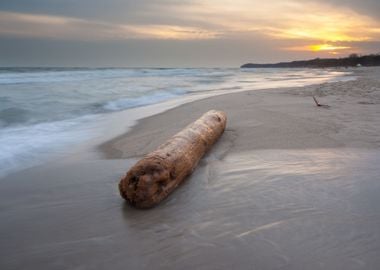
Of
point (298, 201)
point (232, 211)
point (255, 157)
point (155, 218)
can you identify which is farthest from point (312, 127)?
point (155, 218)

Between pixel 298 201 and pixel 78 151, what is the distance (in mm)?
3400

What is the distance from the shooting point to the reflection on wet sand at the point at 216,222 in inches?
78.8

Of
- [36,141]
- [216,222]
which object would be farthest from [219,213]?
[36,141]

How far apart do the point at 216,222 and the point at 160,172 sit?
0.69 m

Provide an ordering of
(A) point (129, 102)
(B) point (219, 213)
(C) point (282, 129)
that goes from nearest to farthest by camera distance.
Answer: (B) point (219, 213) < (C) point (282, 129) < (A) point (129, 102)

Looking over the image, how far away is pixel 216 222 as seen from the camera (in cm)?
242

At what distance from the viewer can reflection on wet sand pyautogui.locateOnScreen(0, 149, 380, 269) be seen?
2002mm

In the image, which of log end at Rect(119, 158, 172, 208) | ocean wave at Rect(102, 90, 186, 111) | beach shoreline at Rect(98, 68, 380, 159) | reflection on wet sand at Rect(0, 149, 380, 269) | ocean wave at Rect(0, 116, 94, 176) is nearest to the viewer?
reflection on wet sand at Rect(0, 149, 380, 269)

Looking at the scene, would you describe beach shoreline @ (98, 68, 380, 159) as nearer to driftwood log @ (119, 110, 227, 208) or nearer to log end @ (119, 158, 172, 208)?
driftwood log @ (119, 110, 227, 208)

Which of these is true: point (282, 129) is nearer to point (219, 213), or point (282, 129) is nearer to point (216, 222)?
point (219, 213)

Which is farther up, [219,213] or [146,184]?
[146,184]

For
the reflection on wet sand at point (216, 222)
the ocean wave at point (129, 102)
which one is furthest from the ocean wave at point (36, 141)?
the ocean wave at point (129, 102)

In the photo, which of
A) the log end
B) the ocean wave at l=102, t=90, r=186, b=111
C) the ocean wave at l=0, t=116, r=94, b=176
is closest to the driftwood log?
the log end

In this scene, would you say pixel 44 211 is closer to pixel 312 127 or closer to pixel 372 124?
pixel 312 127
